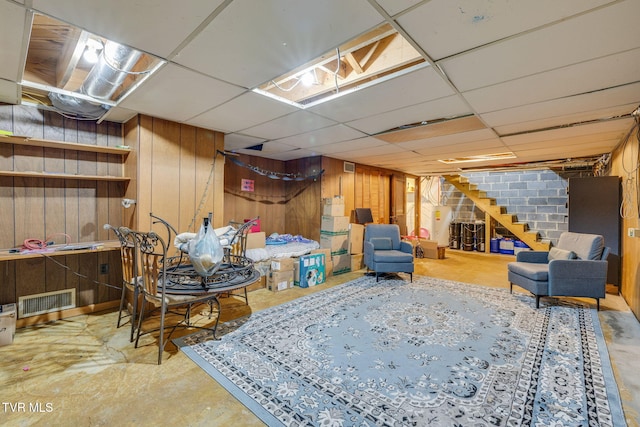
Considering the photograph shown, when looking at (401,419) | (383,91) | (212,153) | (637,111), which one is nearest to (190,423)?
(401,419)

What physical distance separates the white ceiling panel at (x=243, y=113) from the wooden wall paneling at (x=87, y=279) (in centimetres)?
186

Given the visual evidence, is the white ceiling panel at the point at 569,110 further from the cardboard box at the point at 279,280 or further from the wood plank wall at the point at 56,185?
the wood plank wall at the point at 56,185

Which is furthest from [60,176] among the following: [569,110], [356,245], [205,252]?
[569,110]

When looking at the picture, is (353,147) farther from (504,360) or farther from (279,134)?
(504,360)

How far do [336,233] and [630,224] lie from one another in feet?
12.5

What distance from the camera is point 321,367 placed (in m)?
2.15

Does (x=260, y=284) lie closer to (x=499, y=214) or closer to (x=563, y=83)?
(x=563, y=83)

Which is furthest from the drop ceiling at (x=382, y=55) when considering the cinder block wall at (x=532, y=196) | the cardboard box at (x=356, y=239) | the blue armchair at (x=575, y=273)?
the cinder block wall at (x=532, y=196)

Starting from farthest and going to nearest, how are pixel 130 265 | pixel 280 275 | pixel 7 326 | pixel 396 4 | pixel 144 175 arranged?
pixel 280 275 → pixel 144 175 → pixel 130 265 → pixel 7 326 → pixel 396 4

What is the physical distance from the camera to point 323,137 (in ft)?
13.0

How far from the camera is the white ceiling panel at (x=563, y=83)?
1.92m

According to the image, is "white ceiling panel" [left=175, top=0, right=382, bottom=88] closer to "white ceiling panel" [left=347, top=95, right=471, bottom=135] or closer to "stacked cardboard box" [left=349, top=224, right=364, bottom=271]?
"white ceiling panel" [left=347, top=95, right=471, bottom=135]

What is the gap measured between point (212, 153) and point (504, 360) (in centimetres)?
Result: 365

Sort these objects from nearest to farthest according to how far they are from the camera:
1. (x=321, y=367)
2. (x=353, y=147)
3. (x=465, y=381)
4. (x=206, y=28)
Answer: (x=206, y=28)
(x=465, y=381)
(x=321, y=367)
(x=353, y=147)
